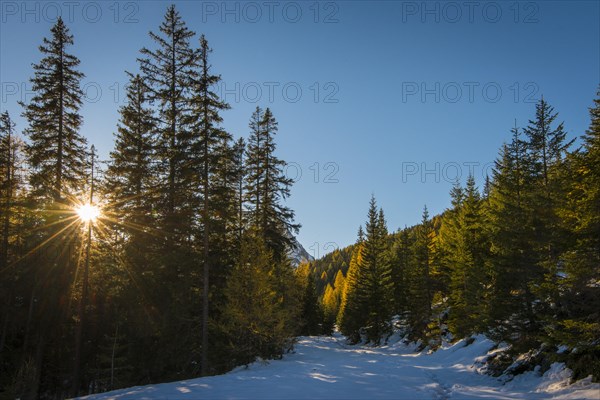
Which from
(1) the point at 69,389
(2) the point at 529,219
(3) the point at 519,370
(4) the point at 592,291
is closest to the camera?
(4) the point at 592,291

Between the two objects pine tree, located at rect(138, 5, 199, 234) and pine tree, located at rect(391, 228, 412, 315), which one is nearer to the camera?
pine tree, located at rect(138, 5, 199, 234)

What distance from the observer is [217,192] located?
20.5 meters

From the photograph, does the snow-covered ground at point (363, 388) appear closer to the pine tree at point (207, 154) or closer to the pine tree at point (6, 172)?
the pine tree at point (207, 154)

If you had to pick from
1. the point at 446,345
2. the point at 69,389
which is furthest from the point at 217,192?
the point at 446,345

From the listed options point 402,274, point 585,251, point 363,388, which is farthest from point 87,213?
point 402,274

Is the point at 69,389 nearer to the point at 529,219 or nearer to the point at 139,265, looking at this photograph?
the point at 139,265

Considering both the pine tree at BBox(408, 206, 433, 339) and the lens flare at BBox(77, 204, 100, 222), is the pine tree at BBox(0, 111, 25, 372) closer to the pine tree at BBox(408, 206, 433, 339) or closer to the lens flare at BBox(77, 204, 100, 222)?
the lens flare at BBox(77, 204, 100, 222)

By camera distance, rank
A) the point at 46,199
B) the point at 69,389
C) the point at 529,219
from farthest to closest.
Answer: the point at 69,389 → the point at 46,199 → the point at 529,219

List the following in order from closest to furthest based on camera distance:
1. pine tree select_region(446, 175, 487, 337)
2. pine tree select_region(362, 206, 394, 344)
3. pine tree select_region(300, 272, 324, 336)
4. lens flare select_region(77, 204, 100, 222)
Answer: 1. lens flare select_region(77, 204, 100, 222)
2. pine tree select_region(446, 175, 487, 337)
3. pine tree select_region(362, 206, 394, 344)
4. pine tree select_region(300, 272, 324, 336)

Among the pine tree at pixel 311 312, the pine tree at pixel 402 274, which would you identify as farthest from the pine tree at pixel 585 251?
the pine tree at pixel 311 312

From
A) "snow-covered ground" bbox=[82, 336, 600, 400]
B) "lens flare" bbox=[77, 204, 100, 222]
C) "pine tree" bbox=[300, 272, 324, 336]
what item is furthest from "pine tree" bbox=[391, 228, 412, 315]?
"lens flare" bbox=[77, 204, 100, 222]

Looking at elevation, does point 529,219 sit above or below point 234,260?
above

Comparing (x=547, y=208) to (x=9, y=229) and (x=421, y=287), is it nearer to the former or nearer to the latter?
(x=421, y=287)

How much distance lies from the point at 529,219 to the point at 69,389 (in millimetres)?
A: 28739
